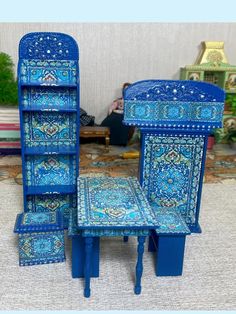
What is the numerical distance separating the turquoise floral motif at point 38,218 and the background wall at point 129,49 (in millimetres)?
4570

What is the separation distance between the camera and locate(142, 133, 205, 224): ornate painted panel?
3748 millimetres

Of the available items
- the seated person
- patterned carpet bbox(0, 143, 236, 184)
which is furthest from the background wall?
patterned carpet bbox(0, 143, 236, 184)

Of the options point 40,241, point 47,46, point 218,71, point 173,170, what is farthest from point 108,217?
point 218,71

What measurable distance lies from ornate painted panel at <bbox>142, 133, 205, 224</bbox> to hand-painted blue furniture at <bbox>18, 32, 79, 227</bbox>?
82 centimetres

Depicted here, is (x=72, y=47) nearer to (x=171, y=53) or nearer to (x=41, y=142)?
(x=41, y=142)

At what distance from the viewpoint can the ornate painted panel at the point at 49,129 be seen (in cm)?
399

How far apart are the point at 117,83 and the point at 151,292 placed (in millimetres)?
5402

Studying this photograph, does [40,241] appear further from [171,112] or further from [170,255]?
[171,112]

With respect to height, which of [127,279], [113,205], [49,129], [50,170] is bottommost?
[127,279]

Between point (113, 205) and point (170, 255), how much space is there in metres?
0.71

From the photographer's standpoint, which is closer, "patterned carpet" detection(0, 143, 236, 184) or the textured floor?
the textured floor

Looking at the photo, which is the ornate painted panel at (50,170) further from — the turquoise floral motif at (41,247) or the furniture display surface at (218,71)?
the furniture display surface at (218,71)

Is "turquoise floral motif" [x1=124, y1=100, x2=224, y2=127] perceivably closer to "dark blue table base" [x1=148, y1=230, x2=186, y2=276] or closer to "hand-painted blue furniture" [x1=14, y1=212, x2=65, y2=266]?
"dark blue table base" [x1=148, y1=230, x2=186, y2=276]

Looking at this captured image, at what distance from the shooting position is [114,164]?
637 centimetres
